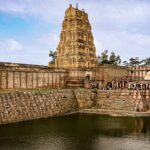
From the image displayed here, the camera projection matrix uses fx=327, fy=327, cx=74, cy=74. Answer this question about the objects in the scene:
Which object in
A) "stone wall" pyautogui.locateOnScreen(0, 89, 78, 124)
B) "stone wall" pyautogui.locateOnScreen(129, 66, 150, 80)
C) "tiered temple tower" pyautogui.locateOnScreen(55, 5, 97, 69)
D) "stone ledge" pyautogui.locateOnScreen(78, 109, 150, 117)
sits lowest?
"stone ledge" pyautogui.locateOnScreen(78, 109, 150, 117)

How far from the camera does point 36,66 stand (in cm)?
7238

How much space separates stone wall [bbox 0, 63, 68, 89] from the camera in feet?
208

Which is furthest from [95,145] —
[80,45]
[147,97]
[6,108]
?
[80,45]

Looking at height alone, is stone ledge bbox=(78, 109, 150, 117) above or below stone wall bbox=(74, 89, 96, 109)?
below

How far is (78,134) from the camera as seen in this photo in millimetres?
44188


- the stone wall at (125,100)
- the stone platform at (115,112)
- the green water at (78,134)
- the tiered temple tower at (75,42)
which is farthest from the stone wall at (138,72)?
the green water at (78,134)

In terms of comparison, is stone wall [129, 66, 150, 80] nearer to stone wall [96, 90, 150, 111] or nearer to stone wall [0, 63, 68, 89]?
stone wall [0, 63, 68, 89]

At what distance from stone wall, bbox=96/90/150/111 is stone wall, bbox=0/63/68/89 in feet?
41.8

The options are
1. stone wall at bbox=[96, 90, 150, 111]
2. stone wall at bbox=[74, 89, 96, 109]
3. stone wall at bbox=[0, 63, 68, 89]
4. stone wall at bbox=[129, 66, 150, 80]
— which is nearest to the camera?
stone wall at bbox=[0, 63, 68, 89]

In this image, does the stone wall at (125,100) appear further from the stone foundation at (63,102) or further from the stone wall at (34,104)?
the stone wall at (34,104)

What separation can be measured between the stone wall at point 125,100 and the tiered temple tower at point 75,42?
572 inches

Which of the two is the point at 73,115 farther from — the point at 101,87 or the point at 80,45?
the point at 80,45

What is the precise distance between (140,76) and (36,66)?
34780 mm

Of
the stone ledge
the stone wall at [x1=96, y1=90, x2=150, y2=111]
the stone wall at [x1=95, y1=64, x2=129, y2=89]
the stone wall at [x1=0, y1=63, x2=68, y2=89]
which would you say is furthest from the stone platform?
the stone wall at [x1=95, y1=64, x2=129, y2=89]
